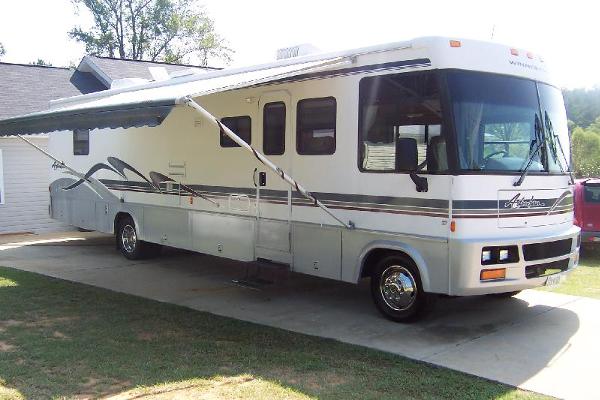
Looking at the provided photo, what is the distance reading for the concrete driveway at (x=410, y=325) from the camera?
209 inches

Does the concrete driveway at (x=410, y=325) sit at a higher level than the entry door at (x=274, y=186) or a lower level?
lower

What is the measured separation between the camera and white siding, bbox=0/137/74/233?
13.9 m

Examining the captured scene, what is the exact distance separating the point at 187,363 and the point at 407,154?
9.28 ft

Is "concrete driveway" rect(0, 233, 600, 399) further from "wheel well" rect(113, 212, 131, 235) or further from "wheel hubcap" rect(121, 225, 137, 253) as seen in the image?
"wheel well" rect(113, 212, 131, 235)

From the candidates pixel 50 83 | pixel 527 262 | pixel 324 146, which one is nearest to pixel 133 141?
pixel 324 146

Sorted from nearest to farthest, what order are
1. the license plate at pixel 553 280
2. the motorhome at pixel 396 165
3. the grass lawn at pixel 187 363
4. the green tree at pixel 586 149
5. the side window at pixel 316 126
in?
the grass lawn at pixel 187 363
the motorhome at pixel 396 165
the license plate at pixel 553 280
the side window at pixel 316 126
the green tree at pixel 586 149

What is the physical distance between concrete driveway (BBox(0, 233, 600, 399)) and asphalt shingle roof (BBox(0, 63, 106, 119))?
537 cm

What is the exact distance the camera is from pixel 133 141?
10.1 metres

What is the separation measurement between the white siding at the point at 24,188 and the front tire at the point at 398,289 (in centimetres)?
1042

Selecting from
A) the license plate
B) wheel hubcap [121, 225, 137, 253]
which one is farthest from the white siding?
the license plate

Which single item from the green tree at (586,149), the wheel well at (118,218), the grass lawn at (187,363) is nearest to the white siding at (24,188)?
the wheel well at (118,218)

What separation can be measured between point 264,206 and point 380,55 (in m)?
2.45

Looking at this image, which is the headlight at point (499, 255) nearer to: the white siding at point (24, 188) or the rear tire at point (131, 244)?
the rear tire at point (131, 244)

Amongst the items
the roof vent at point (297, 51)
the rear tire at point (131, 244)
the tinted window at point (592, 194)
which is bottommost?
the rear tire at point (131, 244)
